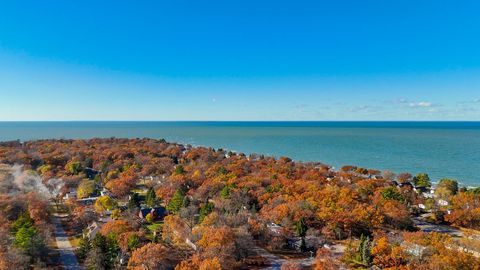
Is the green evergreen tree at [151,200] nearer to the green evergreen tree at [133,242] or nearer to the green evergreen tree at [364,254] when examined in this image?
the green evergreen tree at [133,242]

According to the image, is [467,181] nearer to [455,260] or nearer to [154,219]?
[455,260]

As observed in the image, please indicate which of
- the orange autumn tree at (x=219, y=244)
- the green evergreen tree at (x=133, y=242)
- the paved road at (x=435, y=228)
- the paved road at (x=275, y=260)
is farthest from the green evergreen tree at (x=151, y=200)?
the paved road at (x=435, y=228)

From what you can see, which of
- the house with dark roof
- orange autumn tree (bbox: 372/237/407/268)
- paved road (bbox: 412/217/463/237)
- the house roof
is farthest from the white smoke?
paved road (bbox: 412/217/463/237)

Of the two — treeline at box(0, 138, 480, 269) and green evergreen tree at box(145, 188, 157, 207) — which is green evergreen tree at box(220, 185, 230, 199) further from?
green evergreen tree at box(145, 188, 157, 207)

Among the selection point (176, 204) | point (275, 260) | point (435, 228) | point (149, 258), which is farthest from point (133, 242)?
point (435, 228)

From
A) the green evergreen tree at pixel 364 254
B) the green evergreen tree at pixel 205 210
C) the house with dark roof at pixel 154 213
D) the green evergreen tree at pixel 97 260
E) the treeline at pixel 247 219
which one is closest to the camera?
the green evergreen tree at pixel 97 260

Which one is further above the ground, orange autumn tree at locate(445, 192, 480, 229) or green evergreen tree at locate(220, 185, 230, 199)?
green evergreen tree at locate(220, 185, 230, 199)

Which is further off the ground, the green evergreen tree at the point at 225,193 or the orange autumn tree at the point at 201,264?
the green evergreen tree at the point at 225,193

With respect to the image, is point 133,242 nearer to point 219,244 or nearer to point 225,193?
point 219,244

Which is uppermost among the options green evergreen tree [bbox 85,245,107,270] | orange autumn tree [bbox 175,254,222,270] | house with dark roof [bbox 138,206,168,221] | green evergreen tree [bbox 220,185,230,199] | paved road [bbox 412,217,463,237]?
green evergreen tree [bbox 220,185,230,199]

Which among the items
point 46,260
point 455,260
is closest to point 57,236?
point 46,260
